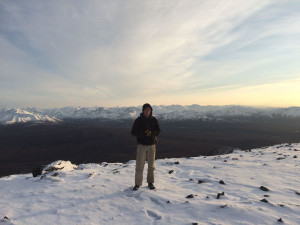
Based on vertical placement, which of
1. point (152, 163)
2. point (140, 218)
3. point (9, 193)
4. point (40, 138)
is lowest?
point (40, 138)

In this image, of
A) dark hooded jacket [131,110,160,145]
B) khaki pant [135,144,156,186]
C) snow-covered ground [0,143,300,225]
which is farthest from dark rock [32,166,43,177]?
dark hooded jacket [131,110,160,145]

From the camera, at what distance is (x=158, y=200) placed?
6.11 m

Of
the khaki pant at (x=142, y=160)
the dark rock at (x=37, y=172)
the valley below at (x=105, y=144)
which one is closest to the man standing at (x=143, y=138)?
the khaki pant at (x=142, y=160)

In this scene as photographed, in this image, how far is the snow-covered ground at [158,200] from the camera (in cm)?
502

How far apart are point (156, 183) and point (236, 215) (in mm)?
3769

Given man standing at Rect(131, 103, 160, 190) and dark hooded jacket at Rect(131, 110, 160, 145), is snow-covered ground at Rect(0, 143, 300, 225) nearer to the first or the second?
man standing at Rect(131, 103, 160, 190)

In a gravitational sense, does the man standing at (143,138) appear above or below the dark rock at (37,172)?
above

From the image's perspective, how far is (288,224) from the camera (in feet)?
14.6

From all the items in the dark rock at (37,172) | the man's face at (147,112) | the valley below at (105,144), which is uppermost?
the man's face at (147,112)

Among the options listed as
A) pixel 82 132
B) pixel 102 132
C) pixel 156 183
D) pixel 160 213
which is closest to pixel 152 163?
pixel 156 183

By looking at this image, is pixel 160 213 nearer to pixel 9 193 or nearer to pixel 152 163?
pixel 152 163

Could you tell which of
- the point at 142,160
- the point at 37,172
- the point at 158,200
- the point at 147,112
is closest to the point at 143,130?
the point at 147,112

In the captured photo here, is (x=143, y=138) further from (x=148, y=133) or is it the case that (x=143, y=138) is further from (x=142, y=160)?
(x=142, y=160)

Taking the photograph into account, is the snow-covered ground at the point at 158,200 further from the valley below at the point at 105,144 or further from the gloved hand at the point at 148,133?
the valley below at the point at 105,144
